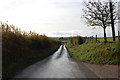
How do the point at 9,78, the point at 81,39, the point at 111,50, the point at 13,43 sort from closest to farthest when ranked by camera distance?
1. the point at 9,78
2. the point at 13,43
3. the point at 111,50
4. the point at 81,39

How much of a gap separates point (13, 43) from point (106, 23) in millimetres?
A: 19462

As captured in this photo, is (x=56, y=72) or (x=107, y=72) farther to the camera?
(x=56, y=72)

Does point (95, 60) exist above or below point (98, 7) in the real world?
below

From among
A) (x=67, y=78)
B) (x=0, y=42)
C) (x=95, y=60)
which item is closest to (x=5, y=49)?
(x=0, y=42)

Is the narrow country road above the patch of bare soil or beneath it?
beneath

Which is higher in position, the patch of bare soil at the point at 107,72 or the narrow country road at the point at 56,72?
the patch of bare soil at the point at 107,72

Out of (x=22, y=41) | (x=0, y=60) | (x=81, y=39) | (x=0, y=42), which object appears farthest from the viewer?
(x=81, y=39)

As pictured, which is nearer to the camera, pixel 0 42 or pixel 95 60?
pixel 0 42

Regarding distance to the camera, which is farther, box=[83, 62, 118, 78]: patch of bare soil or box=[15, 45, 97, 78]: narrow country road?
box=[15, 45, 97, 78]: narrow country road

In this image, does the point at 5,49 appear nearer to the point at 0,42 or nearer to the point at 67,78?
the point at 0,42

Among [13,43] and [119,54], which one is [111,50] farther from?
[13,43]

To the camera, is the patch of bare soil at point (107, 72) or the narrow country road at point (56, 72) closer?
the patch of bare soil at point (107, 72)

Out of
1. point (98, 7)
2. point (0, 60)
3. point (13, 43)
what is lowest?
point (0, 60)

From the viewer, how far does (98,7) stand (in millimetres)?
28922
